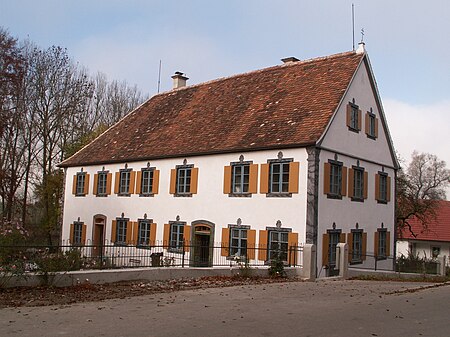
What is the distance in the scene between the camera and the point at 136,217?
88.5ft

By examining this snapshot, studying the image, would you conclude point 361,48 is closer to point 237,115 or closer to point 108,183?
point 237,115

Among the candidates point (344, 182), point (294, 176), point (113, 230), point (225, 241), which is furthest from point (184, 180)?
point (344, 182)

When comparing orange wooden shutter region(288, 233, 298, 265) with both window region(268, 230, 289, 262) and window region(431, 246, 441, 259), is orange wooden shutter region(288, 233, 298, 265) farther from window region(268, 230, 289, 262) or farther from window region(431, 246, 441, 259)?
window region(431, 246, 441, 259)

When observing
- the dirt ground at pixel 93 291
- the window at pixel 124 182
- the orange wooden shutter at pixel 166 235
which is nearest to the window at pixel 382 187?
the orange wooden shutter at pixel 166 235

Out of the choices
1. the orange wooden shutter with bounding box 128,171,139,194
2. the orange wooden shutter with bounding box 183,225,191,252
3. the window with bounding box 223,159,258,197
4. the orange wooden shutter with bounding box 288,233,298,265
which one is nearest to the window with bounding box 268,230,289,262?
the orange wooden shutter with bounding box 288,233,298,265

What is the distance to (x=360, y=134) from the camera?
77.2ft

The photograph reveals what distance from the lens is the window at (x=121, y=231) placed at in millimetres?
27641

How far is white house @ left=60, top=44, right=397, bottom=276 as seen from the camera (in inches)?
808

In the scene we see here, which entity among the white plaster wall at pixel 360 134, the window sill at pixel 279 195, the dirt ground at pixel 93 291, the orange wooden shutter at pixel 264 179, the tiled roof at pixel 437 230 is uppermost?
the white plaster wall at pixel 360 134

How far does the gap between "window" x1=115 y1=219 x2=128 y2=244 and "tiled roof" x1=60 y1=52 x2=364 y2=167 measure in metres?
3.36

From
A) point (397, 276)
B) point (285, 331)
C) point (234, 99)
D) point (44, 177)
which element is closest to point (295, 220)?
point (397, 276)

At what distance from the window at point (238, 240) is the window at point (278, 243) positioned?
4.15 ft

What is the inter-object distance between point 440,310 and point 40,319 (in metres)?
7.81

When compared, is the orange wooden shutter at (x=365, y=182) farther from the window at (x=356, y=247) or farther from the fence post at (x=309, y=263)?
the fence post at (x=309, y=263)
